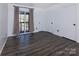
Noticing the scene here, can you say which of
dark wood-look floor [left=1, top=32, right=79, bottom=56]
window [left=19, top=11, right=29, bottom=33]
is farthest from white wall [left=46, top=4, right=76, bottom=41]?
window [left=19, top=11, right=29, bottom=33]

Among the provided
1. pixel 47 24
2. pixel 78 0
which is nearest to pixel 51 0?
pixel 78 0

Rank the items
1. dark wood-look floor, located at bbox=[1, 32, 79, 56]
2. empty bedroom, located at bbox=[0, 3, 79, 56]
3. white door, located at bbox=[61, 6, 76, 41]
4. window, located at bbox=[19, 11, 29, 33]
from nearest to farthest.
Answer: dark wood-look floor, located at bbox=[1, 32, 79, 56] → empty bedroom, located at bbox=[0, 3, 79, 56] → white door, located at bbox=[61, 6, 76, 41] → window, located at bbox=[19, 11, 29, 33]

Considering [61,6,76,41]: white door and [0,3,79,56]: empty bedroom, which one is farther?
[61,6,76,41]: white door

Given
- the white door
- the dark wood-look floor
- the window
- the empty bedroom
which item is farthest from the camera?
the window

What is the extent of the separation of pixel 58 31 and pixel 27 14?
2.61 m

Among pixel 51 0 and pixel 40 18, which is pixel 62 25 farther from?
pixel 51 0

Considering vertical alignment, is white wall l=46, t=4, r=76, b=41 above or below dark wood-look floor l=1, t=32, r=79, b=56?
above

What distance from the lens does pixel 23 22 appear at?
7.09m

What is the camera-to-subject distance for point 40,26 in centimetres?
816

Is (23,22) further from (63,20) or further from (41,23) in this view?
(63,20)

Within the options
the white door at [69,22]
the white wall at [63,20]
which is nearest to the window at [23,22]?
the white wall at [63,20]

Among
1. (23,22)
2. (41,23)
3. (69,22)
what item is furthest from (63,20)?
(23,22)

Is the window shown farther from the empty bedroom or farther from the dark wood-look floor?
the dark wood-look floor

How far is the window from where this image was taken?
6.85m
